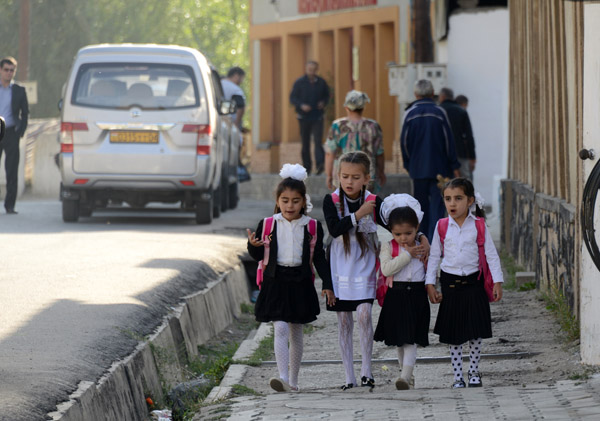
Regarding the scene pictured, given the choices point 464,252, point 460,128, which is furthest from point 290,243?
point 460,128

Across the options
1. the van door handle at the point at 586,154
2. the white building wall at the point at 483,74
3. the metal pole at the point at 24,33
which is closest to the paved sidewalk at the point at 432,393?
the van door handle at the point at 586,154

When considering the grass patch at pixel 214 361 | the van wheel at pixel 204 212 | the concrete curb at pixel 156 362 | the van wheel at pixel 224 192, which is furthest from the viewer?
the van wheel at pixel 224 192

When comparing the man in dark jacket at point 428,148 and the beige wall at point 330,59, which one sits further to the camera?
the beige wall at point 330,59

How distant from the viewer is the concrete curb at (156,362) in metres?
6.52

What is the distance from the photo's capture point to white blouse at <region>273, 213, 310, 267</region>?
7430 mm

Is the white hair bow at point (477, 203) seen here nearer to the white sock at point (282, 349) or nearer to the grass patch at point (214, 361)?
the white sock at point (282, 349)

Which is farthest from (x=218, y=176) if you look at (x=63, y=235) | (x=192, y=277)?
(x=192, y=277)

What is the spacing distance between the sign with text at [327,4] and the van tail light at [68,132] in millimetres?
13896

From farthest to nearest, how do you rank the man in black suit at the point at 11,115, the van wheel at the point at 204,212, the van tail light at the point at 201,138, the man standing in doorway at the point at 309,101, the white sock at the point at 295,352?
1. the man standing in doorway at the point at 309,101
2. the man in black suit at the point at 11,115
3. the van wheel at the point at 204,212
4. the van tail light at the point at 201,138
5. the white sock at the point at 295,352

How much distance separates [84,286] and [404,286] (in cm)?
343

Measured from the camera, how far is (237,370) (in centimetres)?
838

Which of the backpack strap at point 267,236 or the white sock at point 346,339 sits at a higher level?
the backpack strap at point 267,236

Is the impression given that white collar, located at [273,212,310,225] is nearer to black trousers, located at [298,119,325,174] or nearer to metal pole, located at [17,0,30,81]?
black trousers, located at [298,119,325,174]

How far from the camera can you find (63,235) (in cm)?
1460
